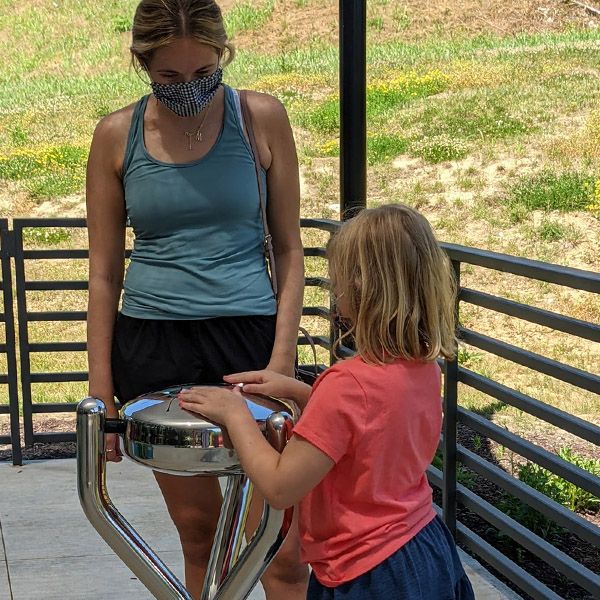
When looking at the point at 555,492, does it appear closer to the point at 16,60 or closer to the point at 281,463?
the point at 281,463

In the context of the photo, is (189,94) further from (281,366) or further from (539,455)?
(539,455)

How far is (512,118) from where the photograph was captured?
53.6ft

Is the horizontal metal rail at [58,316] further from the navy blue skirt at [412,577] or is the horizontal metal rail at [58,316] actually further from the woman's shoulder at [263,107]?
the navy blue skirt at [412,577]

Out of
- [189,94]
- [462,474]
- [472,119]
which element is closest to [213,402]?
[189,94]

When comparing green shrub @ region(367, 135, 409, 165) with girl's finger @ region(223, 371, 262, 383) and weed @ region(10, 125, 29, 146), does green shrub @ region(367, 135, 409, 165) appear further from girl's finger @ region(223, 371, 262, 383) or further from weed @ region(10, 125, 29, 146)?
girl's finger @ region(223, 371, 262, 383)

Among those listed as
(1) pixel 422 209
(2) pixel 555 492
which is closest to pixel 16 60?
(1) pixel 422 209

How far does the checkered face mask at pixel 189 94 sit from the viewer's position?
236 centimetres

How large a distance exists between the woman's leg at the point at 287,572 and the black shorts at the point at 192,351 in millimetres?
317

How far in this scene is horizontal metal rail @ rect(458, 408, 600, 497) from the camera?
317 centimetres

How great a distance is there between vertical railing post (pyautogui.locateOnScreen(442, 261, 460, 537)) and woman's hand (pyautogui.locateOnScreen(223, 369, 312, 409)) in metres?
1.81

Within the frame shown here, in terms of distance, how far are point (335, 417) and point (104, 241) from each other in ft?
2.79

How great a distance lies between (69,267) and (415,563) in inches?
456

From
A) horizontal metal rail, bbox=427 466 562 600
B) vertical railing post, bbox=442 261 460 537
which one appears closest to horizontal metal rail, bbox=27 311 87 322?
horizontal metal rail, bbox=427 466 562 600

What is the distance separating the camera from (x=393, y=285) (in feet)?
6.48
